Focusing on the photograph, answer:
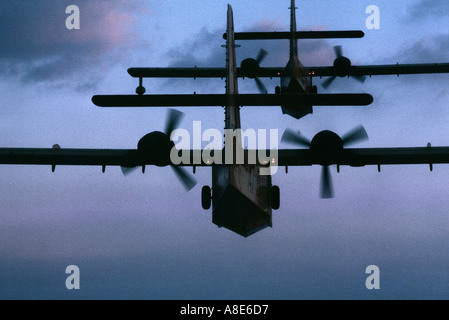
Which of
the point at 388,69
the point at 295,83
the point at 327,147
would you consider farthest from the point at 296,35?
the point at 327,147

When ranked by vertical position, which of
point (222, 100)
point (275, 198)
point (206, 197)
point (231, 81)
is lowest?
point (206, 197)

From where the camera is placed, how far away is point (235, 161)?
13234mm

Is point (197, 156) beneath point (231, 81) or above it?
beneath

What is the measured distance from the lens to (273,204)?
18.7 metres

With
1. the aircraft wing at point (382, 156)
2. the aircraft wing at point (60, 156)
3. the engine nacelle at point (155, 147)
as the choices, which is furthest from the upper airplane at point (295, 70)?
the engine nacelle at point (155, 147)

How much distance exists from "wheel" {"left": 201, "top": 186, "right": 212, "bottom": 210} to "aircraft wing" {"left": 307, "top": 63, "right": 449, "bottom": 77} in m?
24.4

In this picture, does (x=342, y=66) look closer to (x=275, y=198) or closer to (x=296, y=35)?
(x=296, y=35)

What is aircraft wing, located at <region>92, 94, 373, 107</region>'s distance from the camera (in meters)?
9.01

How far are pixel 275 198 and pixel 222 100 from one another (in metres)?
8.87

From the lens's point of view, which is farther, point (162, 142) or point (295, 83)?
point (295, 83)

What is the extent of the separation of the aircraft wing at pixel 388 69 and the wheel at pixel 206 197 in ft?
80.1
